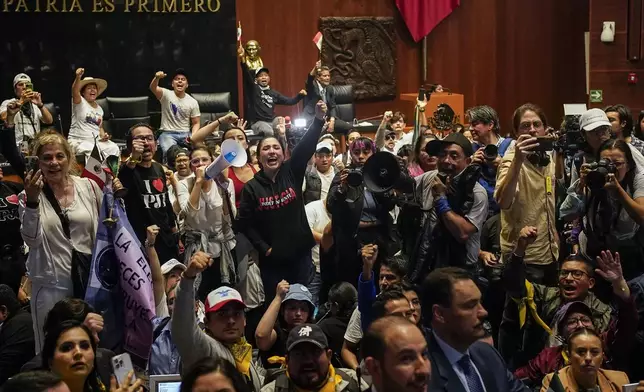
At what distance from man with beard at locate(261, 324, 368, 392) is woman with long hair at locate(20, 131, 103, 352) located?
1268mm

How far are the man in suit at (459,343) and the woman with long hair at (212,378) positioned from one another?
A: 66 centimetres

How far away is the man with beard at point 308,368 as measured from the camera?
432 cm

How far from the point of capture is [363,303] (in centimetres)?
522

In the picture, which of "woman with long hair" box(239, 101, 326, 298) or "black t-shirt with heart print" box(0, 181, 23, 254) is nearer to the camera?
"woman with long hair" box(239, 101, 326, 298)

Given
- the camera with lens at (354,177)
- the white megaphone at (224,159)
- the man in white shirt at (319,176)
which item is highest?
the white megaphone at (224,159)

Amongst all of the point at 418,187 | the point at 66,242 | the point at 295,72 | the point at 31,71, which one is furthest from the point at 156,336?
the point at 295,72

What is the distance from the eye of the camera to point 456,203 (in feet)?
17.8

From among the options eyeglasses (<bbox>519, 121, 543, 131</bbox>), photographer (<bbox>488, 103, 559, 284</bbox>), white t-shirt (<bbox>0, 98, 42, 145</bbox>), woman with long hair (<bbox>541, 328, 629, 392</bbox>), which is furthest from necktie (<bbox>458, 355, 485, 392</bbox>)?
white t-shirt (<bbox>0, 98, 42, 145</bbox>)

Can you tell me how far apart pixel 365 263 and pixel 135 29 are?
836cm

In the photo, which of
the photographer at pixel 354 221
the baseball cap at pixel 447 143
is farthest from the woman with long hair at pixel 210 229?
the baseball cap at pixel 447 143

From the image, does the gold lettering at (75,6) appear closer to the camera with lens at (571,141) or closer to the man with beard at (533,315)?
the camera with lens at (571,141)

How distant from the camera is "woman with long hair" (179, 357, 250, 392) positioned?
3033 millimetres

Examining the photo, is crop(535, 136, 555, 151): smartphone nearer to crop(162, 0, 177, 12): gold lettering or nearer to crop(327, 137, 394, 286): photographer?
crop(327, 137, 394, 286): photographer

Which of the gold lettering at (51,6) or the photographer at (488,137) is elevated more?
the gold lettering at (51,6)
